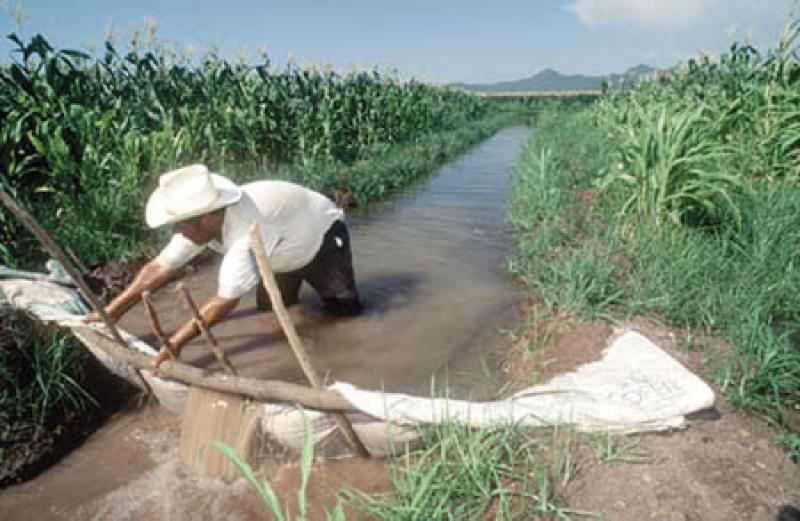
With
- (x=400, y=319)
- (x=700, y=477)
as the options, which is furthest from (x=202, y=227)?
(x=700, y=477)

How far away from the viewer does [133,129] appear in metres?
4.54

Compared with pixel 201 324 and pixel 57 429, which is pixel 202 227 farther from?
pixel 57 429

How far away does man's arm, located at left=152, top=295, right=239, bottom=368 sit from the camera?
2000 millimetres

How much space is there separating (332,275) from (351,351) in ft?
1.72

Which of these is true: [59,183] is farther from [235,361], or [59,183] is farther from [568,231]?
[568,231]

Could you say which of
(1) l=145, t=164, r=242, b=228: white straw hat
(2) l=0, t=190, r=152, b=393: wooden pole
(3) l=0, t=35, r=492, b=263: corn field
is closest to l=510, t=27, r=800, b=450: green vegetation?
(1) l=145, t=164, r=242, b=228: white straw hat

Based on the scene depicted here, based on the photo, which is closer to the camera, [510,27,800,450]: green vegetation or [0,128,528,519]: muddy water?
[0,128,528,519]: muddy water

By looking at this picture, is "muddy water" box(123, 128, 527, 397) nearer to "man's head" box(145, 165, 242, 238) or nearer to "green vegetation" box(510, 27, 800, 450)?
"green vegetation" box(510, 27, 800, 450)

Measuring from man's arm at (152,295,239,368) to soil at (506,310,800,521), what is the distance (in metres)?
1.58

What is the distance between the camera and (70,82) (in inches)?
177

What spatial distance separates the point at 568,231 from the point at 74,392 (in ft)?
12.2

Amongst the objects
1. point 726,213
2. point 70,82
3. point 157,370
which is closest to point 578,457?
point 157,370

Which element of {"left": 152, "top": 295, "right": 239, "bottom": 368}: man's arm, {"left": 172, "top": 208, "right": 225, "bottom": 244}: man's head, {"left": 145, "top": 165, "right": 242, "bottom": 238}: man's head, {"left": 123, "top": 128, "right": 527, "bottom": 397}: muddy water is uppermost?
{"left": 145, "top": 165, "right": 242, "bottom": 238}: man's head

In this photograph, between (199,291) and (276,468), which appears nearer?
(276,468)
